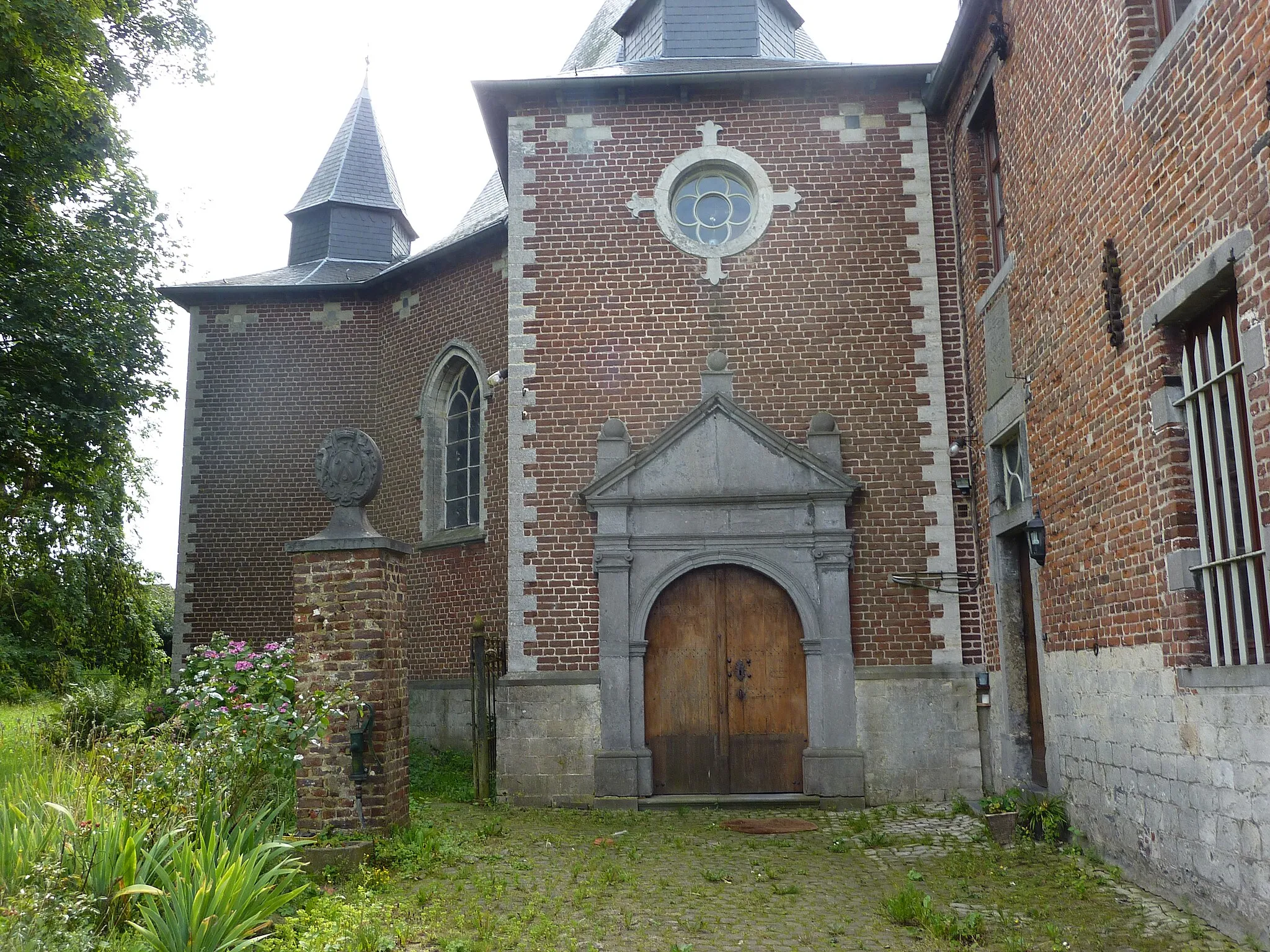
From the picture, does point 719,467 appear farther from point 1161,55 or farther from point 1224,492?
point 1161,55

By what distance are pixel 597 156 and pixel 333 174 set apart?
856 cm

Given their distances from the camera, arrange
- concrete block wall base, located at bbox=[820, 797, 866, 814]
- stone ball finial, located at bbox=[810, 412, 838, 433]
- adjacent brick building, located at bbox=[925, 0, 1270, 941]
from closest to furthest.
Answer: adjacent brick building, located at bbox=[925, 0, 1270, 941]
concrete block wall base, located at bbox=[820, 797, 866, 814]
stone ball finial, located at bbox=[810, 412, 838, 433]

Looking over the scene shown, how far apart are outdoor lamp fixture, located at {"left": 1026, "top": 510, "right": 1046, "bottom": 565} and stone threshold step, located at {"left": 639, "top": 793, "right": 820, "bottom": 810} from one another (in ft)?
10.6

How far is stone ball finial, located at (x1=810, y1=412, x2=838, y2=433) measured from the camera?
10312mm

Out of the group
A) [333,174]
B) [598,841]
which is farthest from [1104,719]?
[333,174]

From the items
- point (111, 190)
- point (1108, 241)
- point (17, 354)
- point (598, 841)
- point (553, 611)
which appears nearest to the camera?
point (1108, 241)

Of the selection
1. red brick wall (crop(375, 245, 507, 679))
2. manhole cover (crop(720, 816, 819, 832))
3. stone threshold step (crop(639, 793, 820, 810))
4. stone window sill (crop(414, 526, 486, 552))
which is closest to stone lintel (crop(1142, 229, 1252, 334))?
manhole cover (crop(720, 816, 819, 832))

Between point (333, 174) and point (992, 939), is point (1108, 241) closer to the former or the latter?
point (992, 939)

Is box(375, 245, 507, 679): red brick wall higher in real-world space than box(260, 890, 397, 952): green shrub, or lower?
higher

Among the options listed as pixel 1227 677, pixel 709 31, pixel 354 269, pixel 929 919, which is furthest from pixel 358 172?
pixel 1227 677

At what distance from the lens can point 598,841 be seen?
26.3ft

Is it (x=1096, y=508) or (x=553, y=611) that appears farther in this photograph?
(x=553, y=611)

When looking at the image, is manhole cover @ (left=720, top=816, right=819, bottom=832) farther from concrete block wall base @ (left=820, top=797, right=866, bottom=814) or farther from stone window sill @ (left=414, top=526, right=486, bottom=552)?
stone window sill @ (left=414, top=526, right=486, bottom=552)

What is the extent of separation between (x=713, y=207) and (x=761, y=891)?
7.16 m
